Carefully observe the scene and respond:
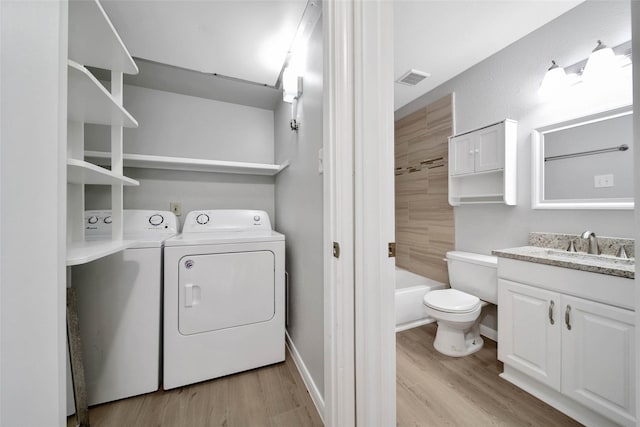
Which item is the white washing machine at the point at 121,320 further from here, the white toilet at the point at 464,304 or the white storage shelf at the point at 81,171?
the white toilet at the point at 464,304

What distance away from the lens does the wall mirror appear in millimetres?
1403

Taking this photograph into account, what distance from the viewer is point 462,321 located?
1.71 meters

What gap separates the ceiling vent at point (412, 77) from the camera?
217cm

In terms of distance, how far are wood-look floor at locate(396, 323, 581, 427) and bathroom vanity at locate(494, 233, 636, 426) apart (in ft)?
0.34

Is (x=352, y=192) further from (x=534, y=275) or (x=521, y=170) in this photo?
(x=521, y=170)

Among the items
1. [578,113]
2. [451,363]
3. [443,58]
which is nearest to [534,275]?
[451,363]

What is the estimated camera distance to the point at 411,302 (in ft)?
7.45

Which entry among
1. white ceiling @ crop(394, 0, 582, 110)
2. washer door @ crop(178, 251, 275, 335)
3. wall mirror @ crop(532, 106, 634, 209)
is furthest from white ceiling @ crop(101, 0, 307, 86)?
wall mirror @ crop(532, 106, 634, 209)

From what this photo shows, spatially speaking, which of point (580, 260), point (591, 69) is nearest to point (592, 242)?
point (580, 260)

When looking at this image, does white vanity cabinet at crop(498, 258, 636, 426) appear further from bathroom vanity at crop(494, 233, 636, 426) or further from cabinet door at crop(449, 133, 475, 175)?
cabinet door at crop(449, 133, 475, 175)

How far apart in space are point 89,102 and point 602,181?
9.31 feet

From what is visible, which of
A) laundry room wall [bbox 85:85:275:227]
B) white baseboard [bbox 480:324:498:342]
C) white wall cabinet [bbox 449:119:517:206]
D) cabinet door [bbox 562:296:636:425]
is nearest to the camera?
cabinet door [bbox 562:296:636:425]

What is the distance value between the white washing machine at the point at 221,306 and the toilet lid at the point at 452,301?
3.86 feet

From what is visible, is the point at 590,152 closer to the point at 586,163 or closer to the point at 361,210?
the point at 586,163
